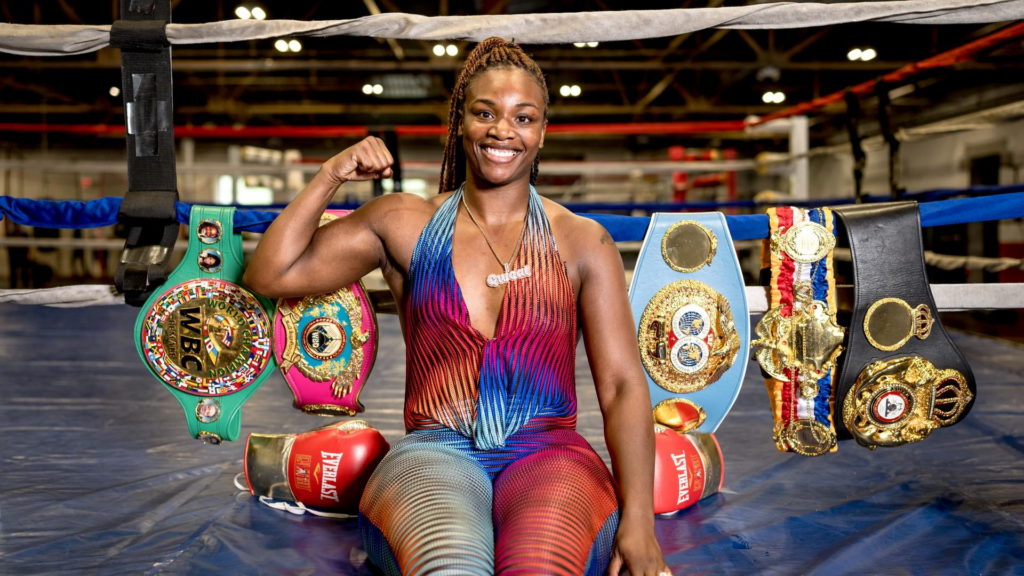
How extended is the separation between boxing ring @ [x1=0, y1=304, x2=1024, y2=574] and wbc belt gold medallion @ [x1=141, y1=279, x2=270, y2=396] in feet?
0.84

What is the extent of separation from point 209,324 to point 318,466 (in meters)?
0.39

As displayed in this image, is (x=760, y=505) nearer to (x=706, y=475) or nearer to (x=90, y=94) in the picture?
(x=706, y=475)

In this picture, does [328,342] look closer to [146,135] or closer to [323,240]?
[323,240]

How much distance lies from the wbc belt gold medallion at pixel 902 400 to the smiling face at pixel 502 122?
846 mm

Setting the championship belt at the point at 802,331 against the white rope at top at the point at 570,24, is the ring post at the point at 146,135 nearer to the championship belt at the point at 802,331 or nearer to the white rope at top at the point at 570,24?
the white rope at top at the point at 570,24

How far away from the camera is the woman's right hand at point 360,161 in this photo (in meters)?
1.27

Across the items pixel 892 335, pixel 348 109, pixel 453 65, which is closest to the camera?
pixel 892 335

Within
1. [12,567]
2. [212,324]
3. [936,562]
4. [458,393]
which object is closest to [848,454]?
[936,562]

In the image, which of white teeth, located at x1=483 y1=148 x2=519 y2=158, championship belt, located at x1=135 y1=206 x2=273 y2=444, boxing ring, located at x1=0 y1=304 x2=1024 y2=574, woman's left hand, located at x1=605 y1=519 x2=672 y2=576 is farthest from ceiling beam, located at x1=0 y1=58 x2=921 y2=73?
woman's left hand, located at x1=605 y1=519 x2=672 y2=576

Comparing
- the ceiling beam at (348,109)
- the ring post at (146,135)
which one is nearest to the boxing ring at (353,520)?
the ring post at (146,135)

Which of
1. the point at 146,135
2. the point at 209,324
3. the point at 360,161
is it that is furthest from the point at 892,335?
the point at 146,135

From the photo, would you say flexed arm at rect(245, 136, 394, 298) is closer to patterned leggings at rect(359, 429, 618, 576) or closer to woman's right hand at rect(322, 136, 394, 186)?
woman's right hand at rect(322, 136, 394, 186)

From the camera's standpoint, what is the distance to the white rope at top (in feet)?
4.78

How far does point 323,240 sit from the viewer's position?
4.34 feet
